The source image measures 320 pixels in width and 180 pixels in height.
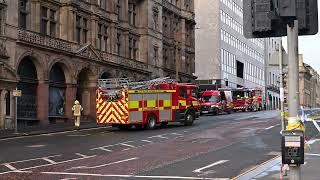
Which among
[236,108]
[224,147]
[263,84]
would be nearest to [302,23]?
[224,147]

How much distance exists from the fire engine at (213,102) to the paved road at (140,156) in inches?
1177

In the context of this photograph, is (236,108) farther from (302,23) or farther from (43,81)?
(302,23)

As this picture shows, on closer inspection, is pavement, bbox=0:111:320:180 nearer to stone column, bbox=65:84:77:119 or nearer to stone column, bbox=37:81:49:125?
stone column, bbox=37:81:49:125

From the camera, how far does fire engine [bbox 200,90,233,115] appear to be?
188 ft

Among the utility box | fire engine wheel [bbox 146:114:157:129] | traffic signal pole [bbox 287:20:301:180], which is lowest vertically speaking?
fire engine wheel [bbox 146:114:157:129]

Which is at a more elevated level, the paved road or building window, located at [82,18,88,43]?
building window, located at [82,18,88,43]

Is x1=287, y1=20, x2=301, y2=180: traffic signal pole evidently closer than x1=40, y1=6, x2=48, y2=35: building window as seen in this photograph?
Yes

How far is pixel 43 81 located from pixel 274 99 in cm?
9339

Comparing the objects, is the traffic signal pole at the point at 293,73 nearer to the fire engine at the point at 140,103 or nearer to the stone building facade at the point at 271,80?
the fire engine at the point at 140,103

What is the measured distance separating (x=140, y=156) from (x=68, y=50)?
23.6 m

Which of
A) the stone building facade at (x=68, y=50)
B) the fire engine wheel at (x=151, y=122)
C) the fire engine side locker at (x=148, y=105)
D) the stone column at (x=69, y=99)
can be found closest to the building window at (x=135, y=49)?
the stone building facade at (x=68, y=50)

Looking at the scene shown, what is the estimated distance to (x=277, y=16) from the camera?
5984mm

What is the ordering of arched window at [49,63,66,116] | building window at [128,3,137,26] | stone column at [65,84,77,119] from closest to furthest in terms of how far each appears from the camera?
arched window at [49,63,66,116], stone column at [65,84,77,119], building window at [128,3,137,26]

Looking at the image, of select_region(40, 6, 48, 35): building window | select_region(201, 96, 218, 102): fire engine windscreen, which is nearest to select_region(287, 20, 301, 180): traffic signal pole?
select_region(40, 6, 48, 35): building window
